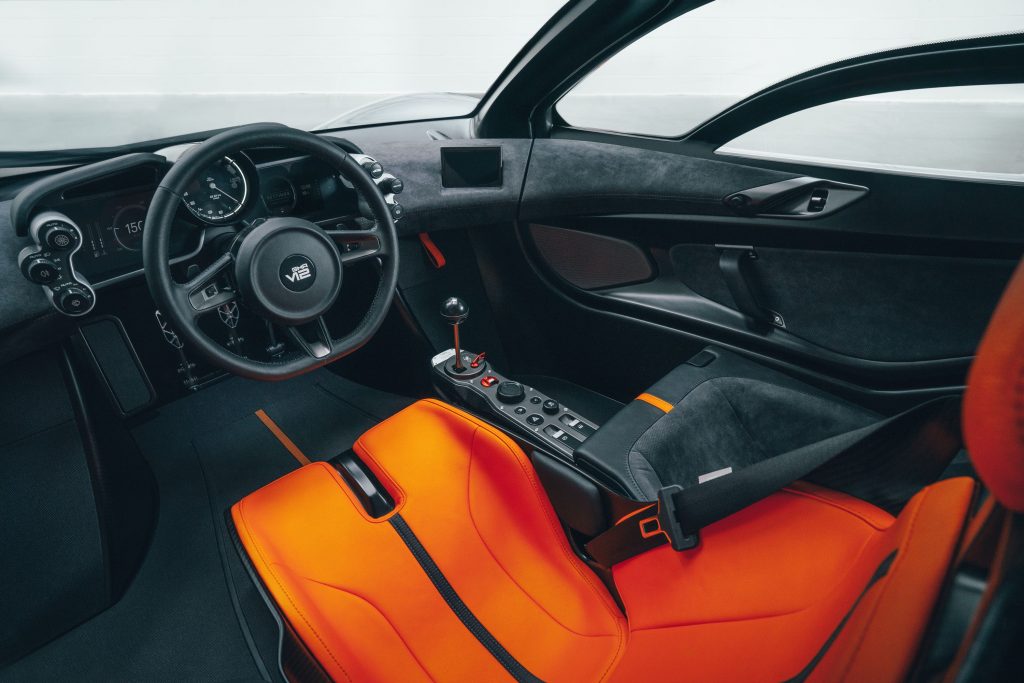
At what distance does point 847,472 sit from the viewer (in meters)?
0.88

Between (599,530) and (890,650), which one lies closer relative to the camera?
(890,650)

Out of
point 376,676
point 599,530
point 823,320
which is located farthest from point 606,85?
point 376,676

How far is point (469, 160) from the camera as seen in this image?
1.98 meters

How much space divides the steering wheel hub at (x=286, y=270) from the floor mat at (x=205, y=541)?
58cm

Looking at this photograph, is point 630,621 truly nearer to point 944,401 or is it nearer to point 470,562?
point 470,562

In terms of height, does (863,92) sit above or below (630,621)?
above

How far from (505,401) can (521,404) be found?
47 millimetres

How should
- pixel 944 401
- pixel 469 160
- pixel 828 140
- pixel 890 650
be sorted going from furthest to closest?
pixel 469 160 < pixel 828 140 < pixel 944 401 < pixel 890 650

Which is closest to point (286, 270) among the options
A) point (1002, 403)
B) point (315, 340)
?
point (315, 340)

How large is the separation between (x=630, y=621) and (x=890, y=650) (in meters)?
0.55

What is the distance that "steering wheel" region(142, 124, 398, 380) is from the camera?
1.10 metres

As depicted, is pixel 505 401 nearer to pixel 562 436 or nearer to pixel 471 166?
Answer: pixel 562 436

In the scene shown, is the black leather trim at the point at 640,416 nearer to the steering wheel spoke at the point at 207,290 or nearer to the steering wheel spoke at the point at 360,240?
the steering wheel spoke at the point at 360,240

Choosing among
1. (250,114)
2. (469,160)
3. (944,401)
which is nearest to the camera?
(944,401)
